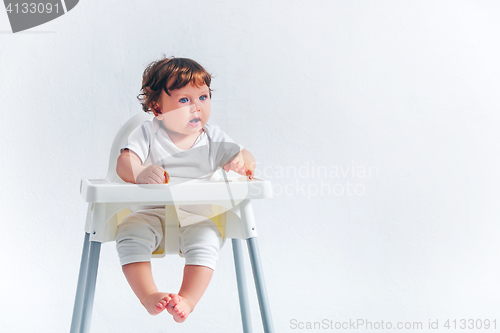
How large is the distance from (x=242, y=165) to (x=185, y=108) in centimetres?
10

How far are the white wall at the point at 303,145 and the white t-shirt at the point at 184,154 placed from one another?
5.3 inches

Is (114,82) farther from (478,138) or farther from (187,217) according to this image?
(478,138)

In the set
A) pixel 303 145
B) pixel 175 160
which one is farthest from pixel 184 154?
pixel 303 145

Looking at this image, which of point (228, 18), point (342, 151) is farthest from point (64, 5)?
point (342, 151)

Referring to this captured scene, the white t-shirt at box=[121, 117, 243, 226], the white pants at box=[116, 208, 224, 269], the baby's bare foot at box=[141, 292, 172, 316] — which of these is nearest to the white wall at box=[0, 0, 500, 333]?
the white t-shirt at box=[121, 117, 243, 226]

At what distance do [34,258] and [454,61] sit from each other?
0.84m

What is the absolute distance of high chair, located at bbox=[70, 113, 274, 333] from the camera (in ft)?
1.76

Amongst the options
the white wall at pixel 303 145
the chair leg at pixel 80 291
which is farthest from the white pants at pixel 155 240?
the white wall at pixel 303 145

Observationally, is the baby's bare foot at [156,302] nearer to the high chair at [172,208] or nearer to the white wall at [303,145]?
the high chair at [172,208]

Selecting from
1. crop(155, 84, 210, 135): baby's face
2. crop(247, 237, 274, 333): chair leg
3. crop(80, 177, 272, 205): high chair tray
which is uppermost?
crop(155, 84, 210, 135): baby's face

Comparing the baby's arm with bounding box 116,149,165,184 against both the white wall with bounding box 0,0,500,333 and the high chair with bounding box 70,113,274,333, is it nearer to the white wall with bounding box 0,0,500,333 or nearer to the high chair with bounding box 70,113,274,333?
the high chair with bounding box 70,113,274,333

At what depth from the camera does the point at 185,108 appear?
0.61m

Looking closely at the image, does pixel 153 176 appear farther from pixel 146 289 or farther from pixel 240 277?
pixel 240 277

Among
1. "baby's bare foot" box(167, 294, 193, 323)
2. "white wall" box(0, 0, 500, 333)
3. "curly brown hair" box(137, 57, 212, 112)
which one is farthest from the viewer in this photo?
"white wall" box(0, 0, 500, 333)
